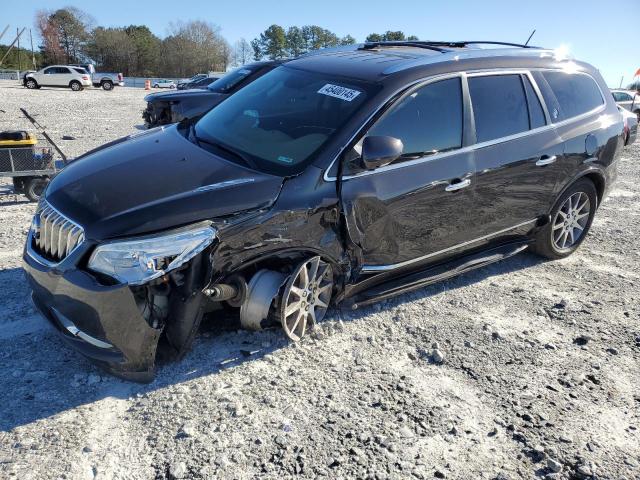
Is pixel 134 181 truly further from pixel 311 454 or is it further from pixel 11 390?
pixel 311 454

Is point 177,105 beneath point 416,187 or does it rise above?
above

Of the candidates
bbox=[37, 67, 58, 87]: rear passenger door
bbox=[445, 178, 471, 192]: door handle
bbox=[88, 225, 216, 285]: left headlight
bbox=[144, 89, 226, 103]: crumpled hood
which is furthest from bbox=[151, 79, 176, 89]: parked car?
bbox=[88, 225, 216, 285]: left headlight

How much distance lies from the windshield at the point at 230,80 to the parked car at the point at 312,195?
6.60 m

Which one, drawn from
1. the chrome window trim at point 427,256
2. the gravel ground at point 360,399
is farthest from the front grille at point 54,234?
the chrome window trim at point 427,256

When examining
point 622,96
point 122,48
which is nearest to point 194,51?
point 122,48

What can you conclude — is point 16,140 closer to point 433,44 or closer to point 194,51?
point 433,44

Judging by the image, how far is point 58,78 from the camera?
3194cm

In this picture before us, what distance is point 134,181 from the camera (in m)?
3.16

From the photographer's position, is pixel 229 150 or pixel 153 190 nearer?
pixel 153 190

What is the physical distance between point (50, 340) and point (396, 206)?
2.44m

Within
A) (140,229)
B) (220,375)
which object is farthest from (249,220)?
(220,375)

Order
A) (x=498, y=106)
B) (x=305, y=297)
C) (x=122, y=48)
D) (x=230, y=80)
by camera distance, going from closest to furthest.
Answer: (x=305, y=297)
(x=498, y=106)
(x=230, y=80)
(x=122, y=48)

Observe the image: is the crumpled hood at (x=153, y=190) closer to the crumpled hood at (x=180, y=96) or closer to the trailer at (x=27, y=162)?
the trailer at (x=27, y=162)

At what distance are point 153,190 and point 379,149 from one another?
4.53ft
